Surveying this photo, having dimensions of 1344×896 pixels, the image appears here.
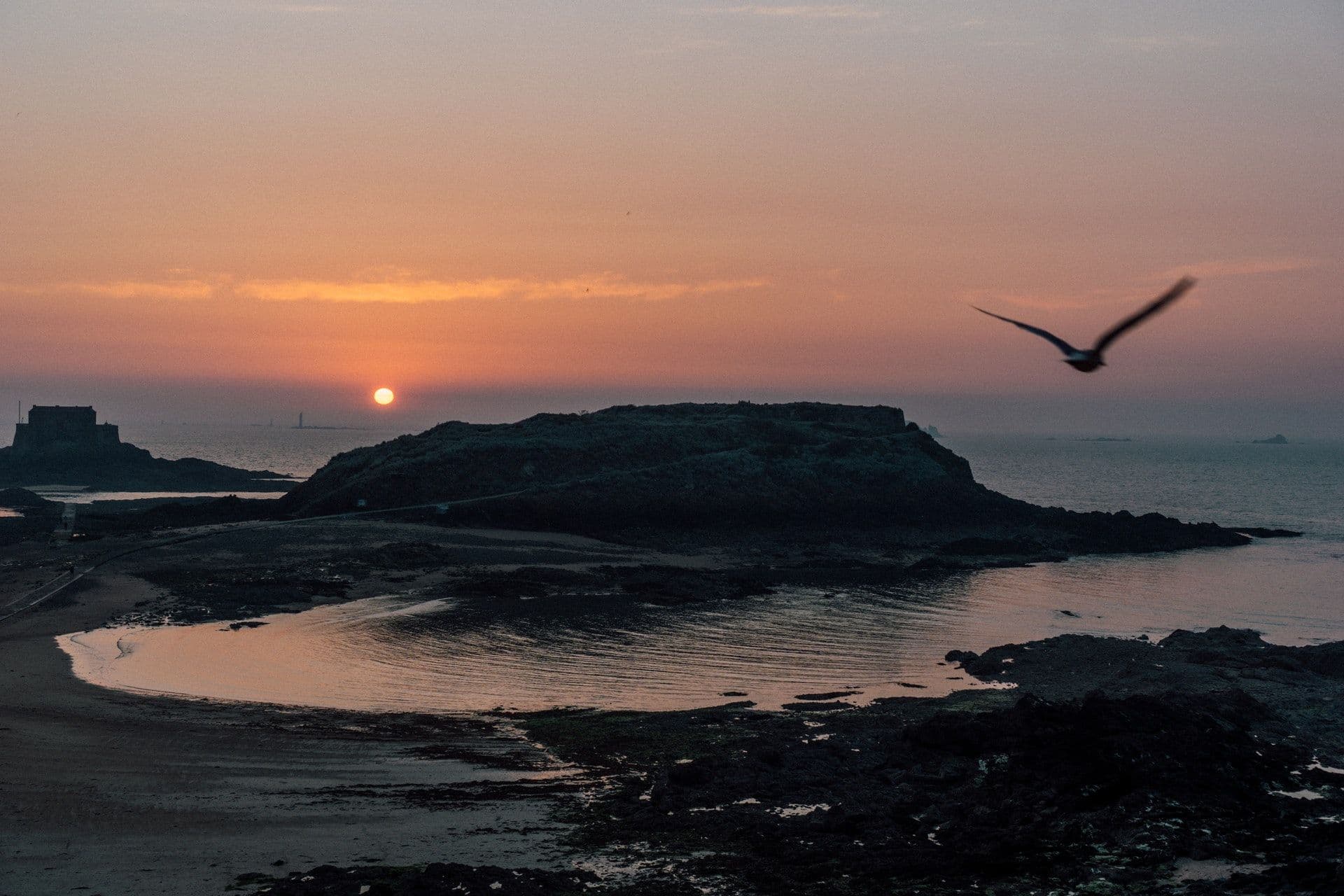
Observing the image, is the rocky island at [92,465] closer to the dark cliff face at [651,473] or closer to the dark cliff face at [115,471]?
the dark cliff face at [115,471]

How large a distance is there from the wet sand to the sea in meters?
2.75

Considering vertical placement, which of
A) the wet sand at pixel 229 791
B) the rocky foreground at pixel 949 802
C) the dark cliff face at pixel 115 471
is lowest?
the wet sand at pixel 229 791

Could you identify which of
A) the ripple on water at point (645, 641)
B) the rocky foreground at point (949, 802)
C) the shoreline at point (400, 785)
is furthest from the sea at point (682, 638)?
the rocky foreground at point (949, 802)

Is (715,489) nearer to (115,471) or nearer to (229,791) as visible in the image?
(229,791)

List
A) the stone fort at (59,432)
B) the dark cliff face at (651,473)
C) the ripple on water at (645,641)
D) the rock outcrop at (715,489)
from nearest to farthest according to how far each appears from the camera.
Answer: the ripple on water at (645,641), the rock outcrop at (715,489), the dark cliff face at (651,473), the stone fort at (59,432)

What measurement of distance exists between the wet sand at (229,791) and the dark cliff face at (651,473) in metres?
41.1

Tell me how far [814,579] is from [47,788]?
38933mm

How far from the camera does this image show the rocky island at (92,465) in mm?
113312

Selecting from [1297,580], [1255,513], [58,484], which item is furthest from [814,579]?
[58,484]

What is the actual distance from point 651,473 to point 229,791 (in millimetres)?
53814

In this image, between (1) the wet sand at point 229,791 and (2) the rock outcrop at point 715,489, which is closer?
(1) the wet sand at point 229,791

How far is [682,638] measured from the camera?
122ft

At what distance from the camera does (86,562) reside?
153ft

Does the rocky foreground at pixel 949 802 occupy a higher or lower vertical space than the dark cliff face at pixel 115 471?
lower
